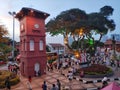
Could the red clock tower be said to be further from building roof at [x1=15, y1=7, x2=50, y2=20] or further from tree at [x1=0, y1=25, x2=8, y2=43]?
tree at [x1=0, y1=25, x2=8, y2=43]

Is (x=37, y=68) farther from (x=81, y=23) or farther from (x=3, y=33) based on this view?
(x=81, y=23)

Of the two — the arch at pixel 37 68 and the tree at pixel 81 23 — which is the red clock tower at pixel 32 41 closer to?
the arch at pixel 37 68

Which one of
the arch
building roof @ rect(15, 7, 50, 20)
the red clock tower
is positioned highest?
building roof @ rect(15, 7, 50, 20)

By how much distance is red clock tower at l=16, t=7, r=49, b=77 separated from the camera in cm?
3547

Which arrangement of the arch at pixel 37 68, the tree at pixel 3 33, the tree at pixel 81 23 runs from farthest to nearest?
1. the tree at pixel 81 23
2. the arch at pixel 37 68
3. the tree at pixel 3 33

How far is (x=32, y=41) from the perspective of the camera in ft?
119

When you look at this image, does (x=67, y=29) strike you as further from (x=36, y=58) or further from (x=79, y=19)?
(x=36, y=58)

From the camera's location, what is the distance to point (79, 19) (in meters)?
41.6

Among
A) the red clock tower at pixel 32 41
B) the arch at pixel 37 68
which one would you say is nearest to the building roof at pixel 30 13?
the red clock tower at pixel 32 41

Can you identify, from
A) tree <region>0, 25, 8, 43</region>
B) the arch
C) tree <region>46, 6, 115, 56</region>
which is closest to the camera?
tree <region>0, 25, 8, 43</region>

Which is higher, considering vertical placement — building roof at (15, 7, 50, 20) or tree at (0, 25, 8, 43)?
building roof at (15, 7, 50, 20)

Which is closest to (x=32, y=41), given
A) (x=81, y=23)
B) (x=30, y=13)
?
(x=30, y=13)

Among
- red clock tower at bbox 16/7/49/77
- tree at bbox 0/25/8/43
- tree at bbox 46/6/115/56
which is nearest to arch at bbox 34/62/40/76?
red clock tower at bbox 16/7/49/77

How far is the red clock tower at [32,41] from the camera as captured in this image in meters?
35.5
